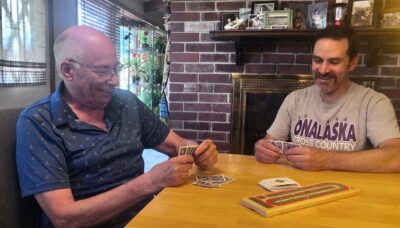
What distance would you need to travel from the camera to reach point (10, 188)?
1092mm

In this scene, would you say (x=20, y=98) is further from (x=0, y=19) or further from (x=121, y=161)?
(x=121, y=161)

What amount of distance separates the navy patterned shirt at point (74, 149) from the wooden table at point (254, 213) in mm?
324

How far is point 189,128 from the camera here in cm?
277

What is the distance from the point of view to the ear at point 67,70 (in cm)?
133

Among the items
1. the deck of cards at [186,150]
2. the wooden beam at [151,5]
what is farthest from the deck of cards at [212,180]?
the wooden beam at [151,5]

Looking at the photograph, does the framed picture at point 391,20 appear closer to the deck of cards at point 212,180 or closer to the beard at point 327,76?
the beard at point 327,76

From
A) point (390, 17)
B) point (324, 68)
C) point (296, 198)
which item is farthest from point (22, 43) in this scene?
point (390, 17)

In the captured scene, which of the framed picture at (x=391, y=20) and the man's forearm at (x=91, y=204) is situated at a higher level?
the framed picture at (x=391, y=20)

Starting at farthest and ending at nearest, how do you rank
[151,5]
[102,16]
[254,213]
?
[151,5]
[102,16]
[254,213]

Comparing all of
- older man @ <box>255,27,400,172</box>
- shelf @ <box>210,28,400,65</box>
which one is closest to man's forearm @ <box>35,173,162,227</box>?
older man @ <box>255,27,400,172</box>

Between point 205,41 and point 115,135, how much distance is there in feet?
4.99

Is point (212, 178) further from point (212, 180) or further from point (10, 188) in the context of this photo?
point (10, 188)

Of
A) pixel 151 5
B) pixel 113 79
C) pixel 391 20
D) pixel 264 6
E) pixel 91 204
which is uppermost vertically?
pixel 151 5

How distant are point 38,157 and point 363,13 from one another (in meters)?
2.22
